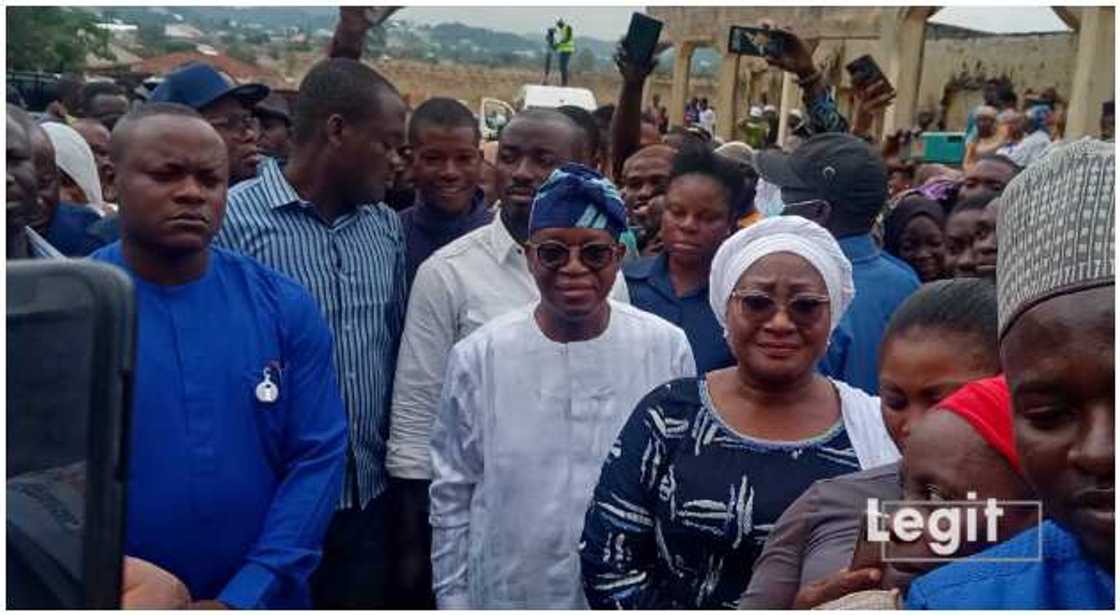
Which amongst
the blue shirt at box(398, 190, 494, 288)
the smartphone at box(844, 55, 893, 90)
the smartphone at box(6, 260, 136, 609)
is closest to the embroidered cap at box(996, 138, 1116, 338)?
the smartphone at box(6, 260, 136, 609)

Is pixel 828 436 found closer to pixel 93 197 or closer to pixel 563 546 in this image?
pixel 563 546

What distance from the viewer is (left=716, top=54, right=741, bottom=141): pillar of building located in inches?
385

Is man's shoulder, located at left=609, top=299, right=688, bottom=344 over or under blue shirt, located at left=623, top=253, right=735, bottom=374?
over

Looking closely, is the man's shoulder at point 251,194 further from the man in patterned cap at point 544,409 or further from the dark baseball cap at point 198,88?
the dark baseball cap at point 198,88

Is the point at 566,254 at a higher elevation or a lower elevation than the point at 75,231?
higher

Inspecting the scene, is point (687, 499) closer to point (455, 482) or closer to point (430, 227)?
point (455, 482)

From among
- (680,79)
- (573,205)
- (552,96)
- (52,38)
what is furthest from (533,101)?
(573,205)

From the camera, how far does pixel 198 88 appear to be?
4.07 m

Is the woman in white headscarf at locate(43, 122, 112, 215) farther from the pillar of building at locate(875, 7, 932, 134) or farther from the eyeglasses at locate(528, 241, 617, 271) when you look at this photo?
the pillar of building at locate(875, 7, 932, 134)

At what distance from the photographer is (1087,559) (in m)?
1.11

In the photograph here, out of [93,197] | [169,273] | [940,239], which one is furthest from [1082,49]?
[169,273]

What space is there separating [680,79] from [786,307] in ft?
31.7

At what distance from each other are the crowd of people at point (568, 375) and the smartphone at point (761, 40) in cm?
125

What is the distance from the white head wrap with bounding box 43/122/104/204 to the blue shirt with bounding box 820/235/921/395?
2.32 metres
